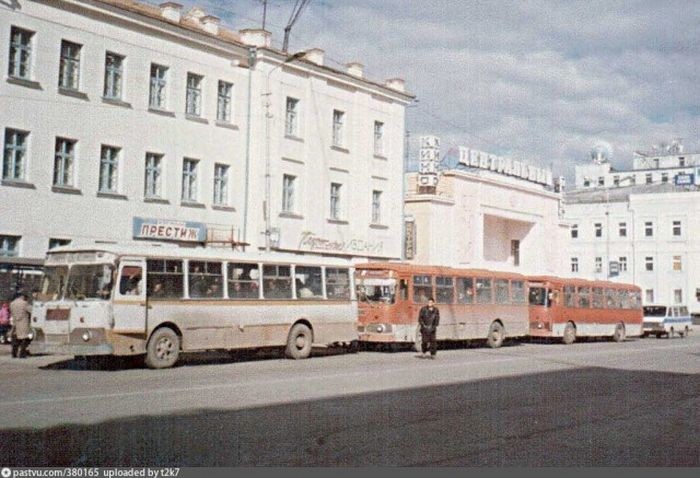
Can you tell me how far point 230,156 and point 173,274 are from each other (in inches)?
561

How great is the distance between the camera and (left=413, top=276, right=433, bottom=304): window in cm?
2705

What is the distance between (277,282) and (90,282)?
5.30 meters

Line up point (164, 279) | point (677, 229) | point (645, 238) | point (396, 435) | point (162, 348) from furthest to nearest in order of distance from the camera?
point (645, 238) < point (677, 229) < point (164, 279) < point (162, 348) < point (396, 435)

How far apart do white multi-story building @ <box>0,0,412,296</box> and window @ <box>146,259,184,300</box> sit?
756 centimetres

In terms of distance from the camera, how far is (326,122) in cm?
3700

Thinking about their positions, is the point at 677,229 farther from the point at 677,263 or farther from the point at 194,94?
the point at 194,94

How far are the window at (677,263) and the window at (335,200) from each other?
4983 centimetres

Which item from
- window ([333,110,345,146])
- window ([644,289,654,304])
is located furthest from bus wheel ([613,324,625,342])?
window ([644,289,654,304])

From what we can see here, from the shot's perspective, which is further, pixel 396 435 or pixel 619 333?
pixel 619 333

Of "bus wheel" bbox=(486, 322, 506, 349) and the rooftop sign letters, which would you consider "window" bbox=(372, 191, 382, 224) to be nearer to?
the rooftop sign letters

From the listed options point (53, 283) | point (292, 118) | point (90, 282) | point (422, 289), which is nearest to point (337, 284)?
point (422, 289)

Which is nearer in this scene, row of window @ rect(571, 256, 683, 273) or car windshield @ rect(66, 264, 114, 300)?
car windshield @ rect(66, 264, 114, 300)

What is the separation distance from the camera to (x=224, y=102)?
110 feet

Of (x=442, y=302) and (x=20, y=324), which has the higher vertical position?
(x=442, y=302)
